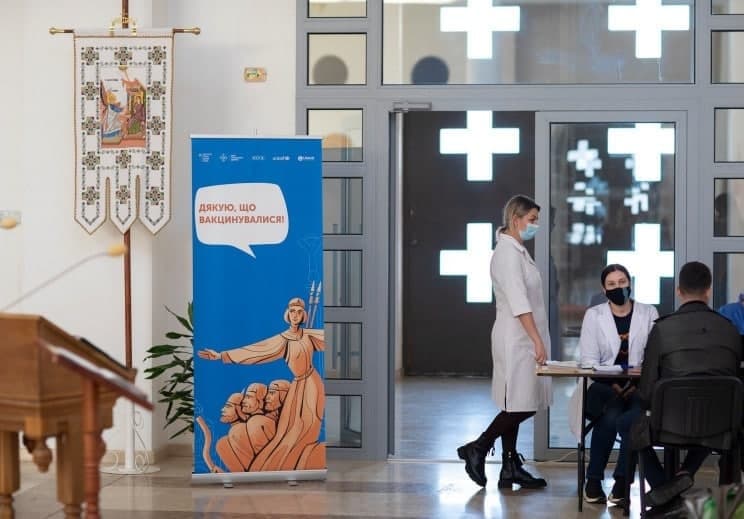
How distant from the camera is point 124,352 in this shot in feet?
24.0

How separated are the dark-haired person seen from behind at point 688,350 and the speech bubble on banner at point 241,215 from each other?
2178 millimetres

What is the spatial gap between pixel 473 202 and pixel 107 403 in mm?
8046

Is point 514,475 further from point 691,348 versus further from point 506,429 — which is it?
point 691,348

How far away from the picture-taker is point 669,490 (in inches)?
213

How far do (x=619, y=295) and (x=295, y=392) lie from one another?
176cm

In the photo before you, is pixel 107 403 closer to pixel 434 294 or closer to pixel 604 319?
pixel 604 319

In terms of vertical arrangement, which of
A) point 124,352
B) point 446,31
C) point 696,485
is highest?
point 446,31

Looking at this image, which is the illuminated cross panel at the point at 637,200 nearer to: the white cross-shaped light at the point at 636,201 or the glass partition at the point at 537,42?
the white cross-shaped light at the point at 636,201

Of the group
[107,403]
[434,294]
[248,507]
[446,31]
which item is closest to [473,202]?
[434,294]

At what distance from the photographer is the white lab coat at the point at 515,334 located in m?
6.42

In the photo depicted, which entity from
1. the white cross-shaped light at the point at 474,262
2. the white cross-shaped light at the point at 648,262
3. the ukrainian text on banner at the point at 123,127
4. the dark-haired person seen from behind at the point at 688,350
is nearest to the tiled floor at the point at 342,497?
the dark-haired person seen from behind at the point at 688,350

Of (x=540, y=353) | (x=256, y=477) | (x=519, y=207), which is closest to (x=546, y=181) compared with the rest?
(x=519, y=207)

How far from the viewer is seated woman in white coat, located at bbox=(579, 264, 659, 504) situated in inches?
241

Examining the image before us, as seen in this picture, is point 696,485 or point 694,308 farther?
point 696,485
